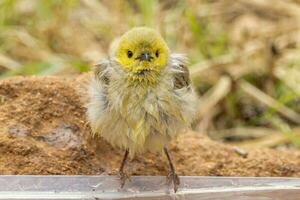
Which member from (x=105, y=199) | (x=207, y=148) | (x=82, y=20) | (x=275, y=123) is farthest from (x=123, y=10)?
(x=105, y=199)

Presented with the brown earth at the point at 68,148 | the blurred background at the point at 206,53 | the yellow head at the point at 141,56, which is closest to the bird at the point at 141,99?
the yellow head at the point at 141,56

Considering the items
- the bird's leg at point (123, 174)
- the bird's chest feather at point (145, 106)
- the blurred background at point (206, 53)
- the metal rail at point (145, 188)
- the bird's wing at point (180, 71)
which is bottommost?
the metal rail at point (145, 188)

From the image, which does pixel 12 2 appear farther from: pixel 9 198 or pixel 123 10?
pixel 9 198

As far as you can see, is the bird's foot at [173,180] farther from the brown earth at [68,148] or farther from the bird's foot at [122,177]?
the brown earth at [68,148]

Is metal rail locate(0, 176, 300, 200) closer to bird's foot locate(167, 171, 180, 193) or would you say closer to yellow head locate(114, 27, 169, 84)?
bird's foot locate(167, 171, 180, 193)

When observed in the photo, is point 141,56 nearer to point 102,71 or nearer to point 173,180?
point 102,71

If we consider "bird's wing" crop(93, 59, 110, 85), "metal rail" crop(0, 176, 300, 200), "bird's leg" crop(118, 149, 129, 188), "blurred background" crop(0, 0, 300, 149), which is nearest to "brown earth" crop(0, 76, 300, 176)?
"bird's leg" crop(118, 149, 129, 188)
